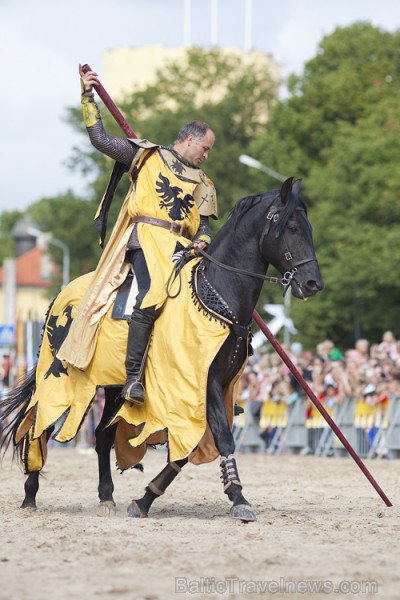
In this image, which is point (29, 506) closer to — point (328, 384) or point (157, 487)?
point (157, 487)

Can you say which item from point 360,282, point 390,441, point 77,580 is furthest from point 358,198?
point 77,580

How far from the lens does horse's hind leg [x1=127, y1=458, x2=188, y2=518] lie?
9695 mm

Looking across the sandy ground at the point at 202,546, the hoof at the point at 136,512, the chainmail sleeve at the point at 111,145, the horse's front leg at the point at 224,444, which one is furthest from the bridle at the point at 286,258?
the hoof at the point at 136,512

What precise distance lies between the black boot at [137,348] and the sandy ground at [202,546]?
3.23ft

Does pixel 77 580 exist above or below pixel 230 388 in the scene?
below

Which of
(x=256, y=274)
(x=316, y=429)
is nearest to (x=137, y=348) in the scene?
(x=256, y=274)

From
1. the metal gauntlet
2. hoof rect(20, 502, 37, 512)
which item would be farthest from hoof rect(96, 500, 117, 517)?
the metal gauntlet

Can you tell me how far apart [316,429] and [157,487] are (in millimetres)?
11925

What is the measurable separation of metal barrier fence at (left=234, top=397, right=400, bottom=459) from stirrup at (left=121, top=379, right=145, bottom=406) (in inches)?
409

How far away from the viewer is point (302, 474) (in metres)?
15.9

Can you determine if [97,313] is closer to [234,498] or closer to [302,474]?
[234,498]

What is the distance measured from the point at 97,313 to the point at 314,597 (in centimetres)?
444

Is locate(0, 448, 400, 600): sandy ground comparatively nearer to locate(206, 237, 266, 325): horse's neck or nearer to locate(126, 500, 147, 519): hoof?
locate(126, 500, 147, 519): hoof

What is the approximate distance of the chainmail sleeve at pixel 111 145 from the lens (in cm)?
988
